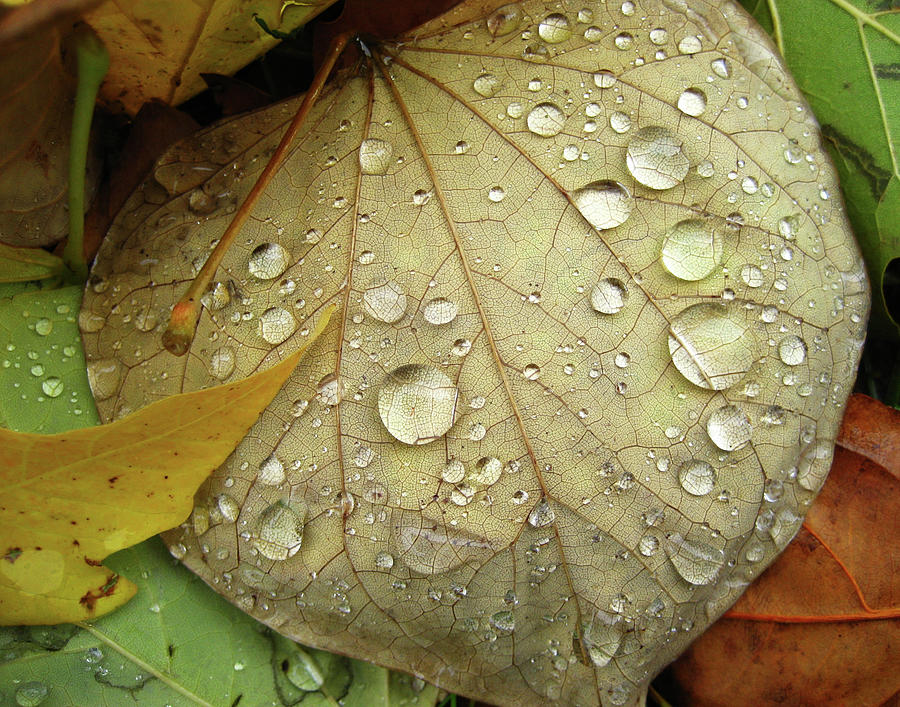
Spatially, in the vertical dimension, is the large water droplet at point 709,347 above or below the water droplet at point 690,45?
below

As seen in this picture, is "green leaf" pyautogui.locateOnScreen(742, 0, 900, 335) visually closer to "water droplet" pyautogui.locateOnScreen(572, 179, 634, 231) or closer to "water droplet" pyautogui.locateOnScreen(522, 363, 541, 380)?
"water droplet" pyautogui.locateOnScreen(572, 179, 634, 231)

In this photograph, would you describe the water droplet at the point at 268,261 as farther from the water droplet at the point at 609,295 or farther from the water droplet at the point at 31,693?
the water droplet at the point at 31,693

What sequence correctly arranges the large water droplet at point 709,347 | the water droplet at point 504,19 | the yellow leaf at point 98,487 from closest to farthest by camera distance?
1. the yellow leaf at point 98,487
2. the large water droplet at point 709,347
3. the water droplet at point 504,19

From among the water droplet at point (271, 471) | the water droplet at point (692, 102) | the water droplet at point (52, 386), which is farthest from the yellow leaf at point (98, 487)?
the water droplet at point (692, 102)

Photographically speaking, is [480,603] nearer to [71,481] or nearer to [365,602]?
[365,602]

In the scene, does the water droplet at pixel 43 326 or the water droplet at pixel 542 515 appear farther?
the water droplet at pixel 43 326
